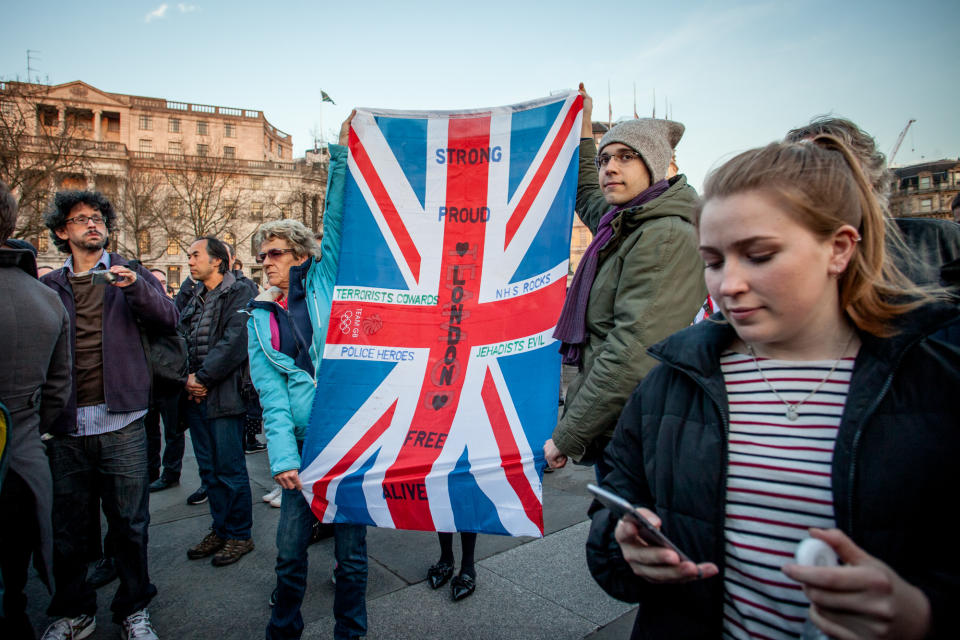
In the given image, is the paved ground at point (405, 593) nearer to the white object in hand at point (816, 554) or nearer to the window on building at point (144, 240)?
the white object in hand at point (816, 554)

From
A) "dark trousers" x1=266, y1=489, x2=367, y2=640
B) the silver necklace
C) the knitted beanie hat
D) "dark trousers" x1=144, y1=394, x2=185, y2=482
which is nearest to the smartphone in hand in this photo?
the silver necklace

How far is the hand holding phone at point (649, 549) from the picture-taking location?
37.4 inches

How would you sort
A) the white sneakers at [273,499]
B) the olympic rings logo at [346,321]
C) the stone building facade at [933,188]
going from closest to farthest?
the olympic rings logo at [346,321], the white sneakers at [273,499], the stone building facade at [933,188]

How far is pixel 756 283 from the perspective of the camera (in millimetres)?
1074

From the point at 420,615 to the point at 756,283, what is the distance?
2.67 m

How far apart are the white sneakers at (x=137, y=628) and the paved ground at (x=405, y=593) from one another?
0.09m

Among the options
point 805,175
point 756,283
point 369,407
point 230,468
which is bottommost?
→ point 230,468

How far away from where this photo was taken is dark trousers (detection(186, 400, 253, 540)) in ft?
12.9

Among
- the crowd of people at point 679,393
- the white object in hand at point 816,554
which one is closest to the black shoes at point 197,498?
the crowd of people at point 679,393

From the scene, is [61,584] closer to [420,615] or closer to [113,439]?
[113,439]

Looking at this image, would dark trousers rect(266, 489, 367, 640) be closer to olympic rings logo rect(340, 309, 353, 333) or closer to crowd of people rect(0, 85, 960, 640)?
crowd of people rect(0, 85, 960, 640)

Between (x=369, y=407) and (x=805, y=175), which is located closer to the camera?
(x=805, y=175)

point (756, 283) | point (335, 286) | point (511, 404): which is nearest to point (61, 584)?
point (335, 286)

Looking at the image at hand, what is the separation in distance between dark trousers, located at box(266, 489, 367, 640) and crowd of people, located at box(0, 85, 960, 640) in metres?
0.01
